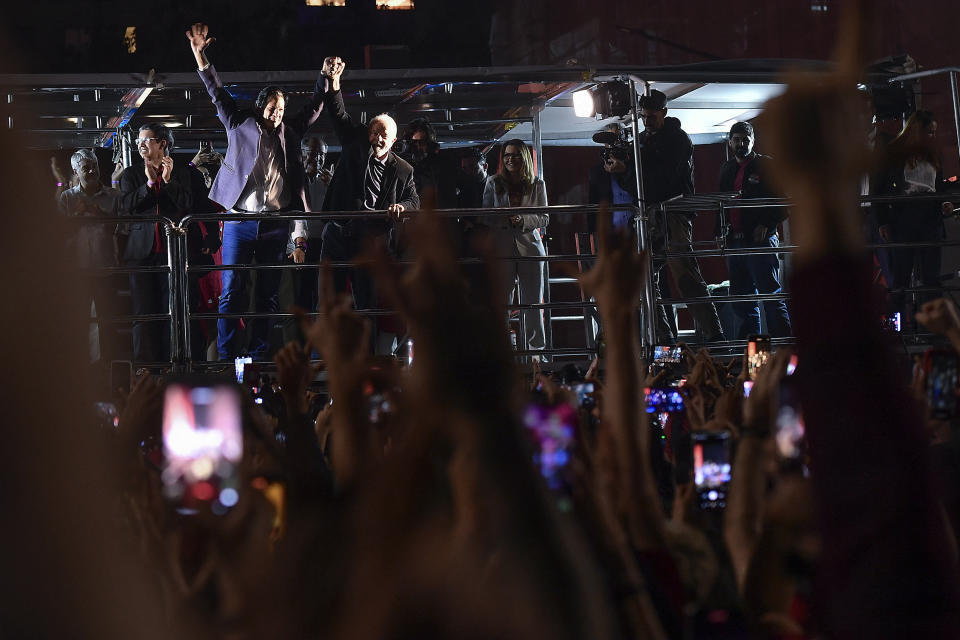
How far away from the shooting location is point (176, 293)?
7441mm

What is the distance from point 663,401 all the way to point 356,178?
4862 millimetres

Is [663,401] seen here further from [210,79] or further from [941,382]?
[210,79]

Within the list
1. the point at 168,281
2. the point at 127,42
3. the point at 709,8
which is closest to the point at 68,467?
the point at 168,281

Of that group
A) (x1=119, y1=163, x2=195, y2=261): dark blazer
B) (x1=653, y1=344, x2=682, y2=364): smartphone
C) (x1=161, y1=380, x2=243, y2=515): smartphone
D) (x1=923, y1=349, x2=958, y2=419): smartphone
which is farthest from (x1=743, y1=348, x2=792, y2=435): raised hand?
(x1=119, y1=163, x2=195, y2=261): dark blazer

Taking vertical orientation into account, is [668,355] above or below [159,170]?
below

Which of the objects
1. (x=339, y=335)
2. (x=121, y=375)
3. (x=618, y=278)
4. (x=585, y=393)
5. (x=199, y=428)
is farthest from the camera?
(x=121, y=375)

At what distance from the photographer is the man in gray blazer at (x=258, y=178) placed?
805 cm

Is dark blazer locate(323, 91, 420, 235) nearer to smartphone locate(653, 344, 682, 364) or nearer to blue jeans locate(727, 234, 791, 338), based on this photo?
smartphone locate(653, 344, 682, 364)

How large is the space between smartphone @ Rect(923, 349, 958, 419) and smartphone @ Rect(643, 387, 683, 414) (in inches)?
53.4

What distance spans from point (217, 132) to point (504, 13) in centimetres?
971

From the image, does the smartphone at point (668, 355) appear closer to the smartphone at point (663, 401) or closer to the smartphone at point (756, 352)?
the smartphone at point (756, 352)

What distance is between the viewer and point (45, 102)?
29.7 feet

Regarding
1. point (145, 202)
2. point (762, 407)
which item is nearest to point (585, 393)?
point (762, 407)

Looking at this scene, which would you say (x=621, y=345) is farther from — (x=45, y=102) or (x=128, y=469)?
(x=45, y=102)
